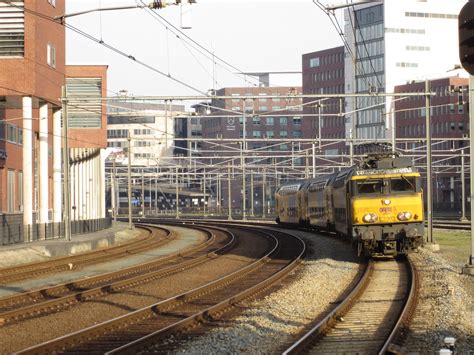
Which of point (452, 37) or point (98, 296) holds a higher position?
point (452, 37)

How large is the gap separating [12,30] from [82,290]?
21.9 metres

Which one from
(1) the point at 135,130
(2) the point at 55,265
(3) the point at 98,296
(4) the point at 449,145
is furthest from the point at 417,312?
(1) the point at 135,130

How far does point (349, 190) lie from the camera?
2792 cm

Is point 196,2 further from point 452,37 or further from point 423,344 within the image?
point 452,37

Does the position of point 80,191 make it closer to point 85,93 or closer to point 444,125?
point 85,93

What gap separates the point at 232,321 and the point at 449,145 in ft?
360

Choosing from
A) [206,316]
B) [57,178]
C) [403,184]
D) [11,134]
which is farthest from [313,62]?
[206,316]

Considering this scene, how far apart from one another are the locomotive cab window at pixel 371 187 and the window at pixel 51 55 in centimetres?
2013

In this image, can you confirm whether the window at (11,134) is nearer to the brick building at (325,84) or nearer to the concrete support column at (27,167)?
the concrete support column at (27,167)

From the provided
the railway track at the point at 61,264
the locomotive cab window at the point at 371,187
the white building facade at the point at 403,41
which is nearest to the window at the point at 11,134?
the railway track at the point at 61,264

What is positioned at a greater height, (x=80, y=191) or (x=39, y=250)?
(x=80, y=191)

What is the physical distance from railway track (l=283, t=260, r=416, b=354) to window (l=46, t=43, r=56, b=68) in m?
24.6

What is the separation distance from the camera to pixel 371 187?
2698 cm

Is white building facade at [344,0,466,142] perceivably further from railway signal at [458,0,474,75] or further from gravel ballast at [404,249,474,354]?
railway signal at [458,0,474,75]
